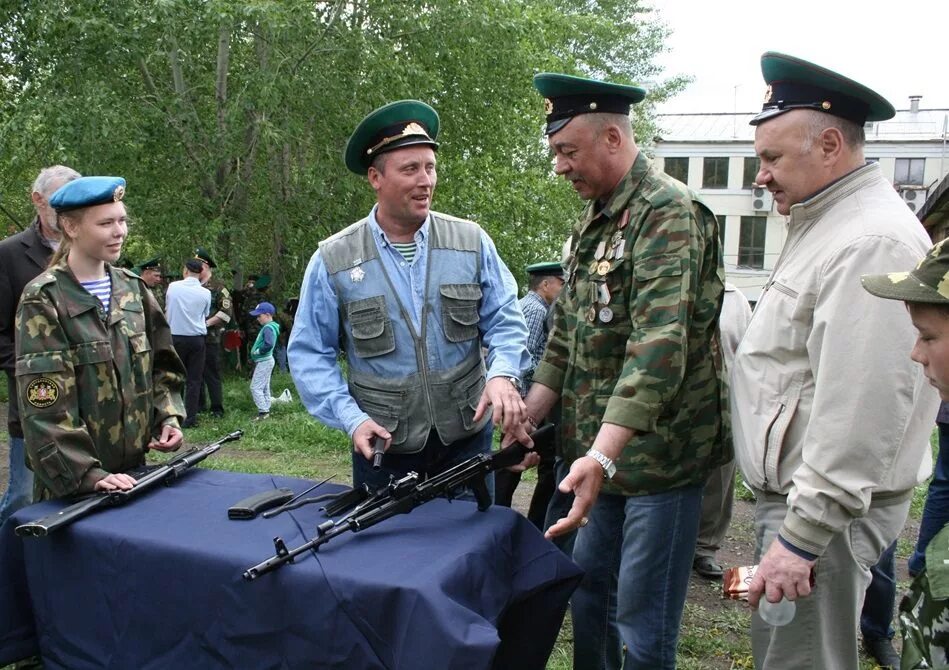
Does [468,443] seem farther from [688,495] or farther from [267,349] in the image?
[267,349]

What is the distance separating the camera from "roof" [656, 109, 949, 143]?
44562mm

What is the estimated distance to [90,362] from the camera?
9.52 feet

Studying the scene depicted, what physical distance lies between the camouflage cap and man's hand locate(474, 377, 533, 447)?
49.0 inches

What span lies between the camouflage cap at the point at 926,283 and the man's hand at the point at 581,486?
848 millimetres

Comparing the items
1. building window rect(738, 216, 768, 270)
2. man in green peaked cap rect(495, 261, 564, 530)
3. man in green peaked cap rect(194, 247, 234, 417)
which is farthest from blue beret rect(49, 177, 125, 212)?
building window rect(738, 216, 768, 270)

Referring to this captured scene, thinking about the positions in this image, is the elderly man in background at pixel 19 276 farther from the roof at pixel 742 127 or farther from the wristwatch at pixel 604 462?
the roof at pixel 742 127

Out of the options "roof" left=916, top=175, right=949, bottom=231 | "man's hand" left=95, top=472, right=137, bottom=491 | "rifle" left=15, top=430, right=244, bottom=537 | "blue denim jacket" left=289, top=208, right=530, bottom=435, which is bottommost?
"rifle" left=15, top=430, right=244, bottom=537

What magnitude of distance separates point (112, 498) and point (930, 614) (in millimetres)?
2298

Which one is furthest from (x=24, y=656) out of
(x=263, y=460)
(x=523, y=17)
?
(x=523, y=17)

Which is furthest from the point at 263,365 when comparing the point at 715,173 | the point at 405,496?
the point at 715,173

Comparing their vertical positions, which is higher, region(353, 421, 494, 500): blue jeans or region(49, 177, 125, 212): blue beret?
region(49, 177, 125, 212): blue beret

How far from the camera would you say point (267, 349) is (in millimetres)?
9820

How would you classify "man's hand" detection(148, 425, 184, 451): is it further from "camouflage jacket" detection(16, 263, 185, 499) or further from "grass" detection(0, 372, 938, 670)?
"grass" detection(0, 372, 938, 670)

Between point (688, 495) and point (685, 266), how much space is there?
717 mm
